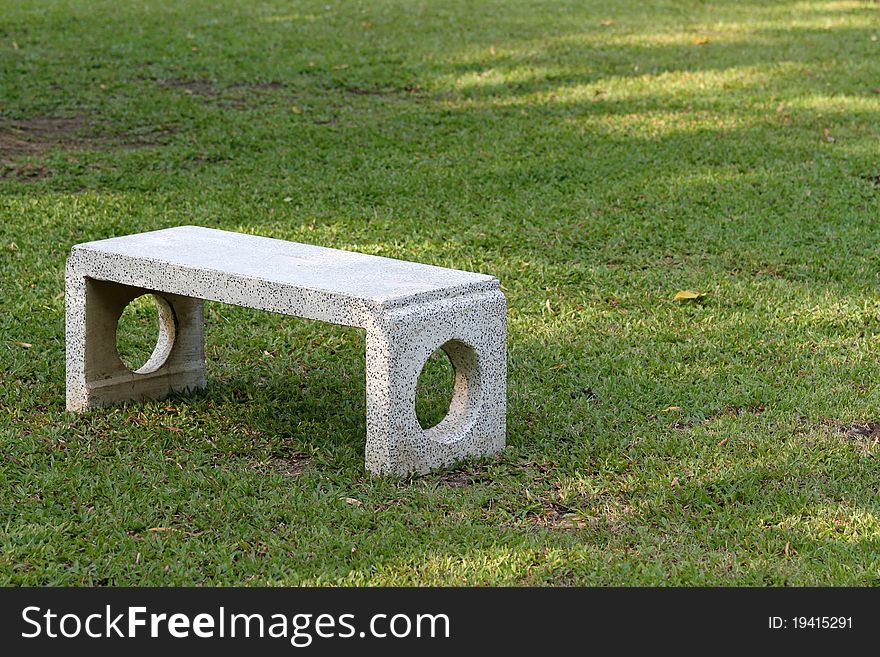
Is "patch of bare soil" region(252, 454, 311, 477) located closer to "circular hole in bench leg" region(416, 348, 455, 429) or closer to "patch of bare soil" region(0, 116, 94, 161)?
"circular hole in bench leg" region(416, 348, 455, 429)

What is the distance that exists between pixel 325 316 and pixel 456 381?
0.62 metres

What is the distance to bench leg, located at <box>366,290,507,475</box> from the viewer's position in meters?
4.03

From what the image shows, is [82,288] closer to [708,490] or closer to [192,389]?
[192,389]

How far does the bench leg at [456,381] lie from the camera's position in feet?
13.2

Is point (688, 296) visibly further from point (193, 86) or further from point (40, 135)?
point (193, 86)

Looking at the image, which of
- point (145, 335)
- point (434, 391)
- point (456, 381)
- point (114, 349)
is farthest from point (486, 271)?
point (114, 349)

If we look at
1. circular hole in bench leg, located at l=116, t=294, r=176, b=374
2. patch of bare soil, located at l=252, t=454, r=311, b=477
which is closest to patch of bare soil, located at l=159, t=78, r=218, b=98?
circular hole in bench leg, located at l=116, t=294, r=176, b=374

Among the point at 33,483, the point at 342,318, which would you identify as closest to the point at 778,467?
the point at 342,318

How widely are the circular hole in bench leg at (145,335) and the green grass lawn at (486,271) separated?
1.7 inches

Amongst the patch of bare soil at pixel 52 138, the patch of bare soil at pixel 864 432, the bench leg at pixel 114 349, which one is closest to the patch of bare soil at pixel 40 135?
the patch of bare soil at pixel 52 138

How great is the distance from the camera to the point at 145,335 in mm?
5727

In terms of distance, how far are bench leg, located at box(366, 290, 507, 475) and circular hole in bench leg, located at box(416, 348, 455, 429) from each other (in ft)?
0.95

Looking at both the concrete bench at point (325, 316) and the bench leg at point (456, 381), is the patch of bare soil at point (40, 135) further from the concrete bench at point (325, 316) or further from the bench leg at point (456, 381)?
the bench leg at point (456, 381)

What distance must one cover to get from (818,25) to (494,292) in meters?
10.7
